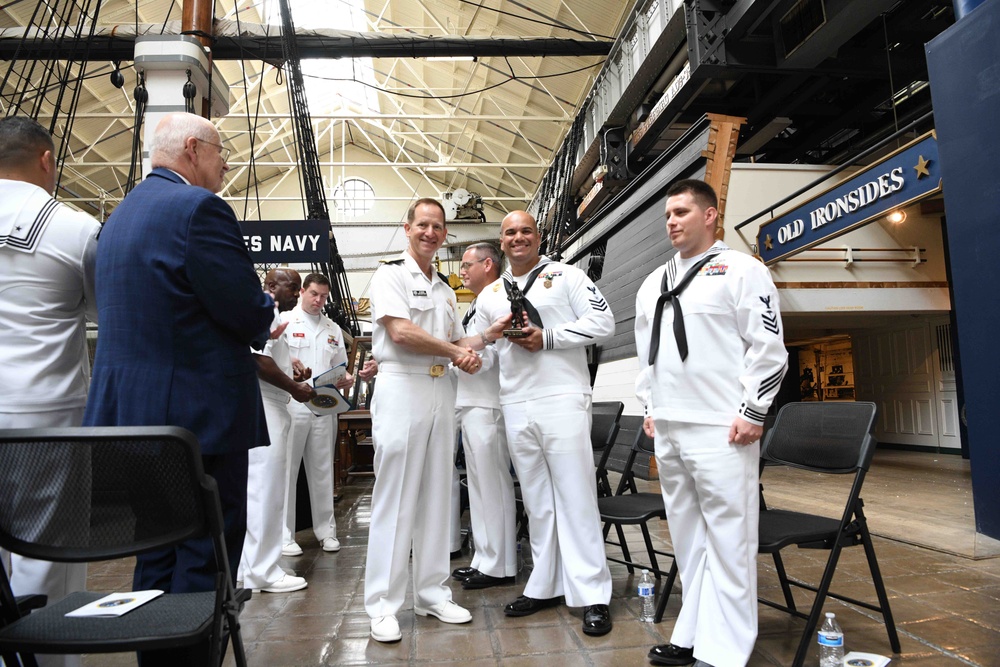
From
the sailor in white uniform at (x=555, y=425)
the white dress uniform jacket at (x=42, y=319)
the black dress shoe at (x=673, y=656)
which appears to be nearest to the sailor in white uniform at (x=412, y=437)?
the sailor in white uniform at (x=555, y=425)

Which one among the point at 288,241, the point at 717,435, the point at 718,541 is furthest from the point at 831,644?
the point at 288,241

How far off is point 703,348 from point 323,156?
24.0 m

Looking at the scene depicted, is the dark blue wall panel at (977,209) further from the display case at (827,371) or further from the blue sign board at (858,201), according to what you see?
the display case at (827,371)

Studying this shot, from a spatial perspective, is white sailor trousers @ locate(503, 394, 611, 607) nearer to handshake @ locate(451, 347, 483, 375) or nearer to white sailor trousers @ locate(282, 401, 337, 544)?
handshake @ locate(451, 347, 483, 375)

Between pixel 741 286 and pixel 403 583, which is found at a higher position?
pixel 741 286

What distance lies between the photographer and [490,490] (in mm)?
3205

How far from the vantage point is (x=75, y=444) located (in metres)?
1.20

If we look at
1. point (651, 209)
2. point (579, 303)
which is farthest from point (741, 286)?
point (651, 209)

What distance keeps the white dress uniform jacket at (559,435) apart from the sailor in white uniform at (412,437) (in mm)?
280

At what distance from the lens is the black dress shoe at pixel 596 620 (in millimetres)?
2516

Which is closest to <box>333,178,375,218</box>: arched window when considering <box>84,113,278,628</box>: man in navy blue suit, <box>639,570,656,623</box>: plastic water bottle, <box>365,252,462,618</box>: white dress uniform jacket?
<box>365,252,462,618</box>: white dress uniform jacket

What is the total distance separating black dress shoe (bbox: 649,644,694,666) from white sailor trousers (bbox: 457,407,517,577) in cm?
118

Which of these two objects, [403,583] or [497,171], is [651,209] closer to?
[403,583]

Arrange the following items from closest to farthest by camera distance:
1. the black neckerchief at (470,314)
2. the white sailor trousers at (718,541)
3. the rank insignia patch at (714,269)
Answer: the white sailor trousers at (718,541) < the rank insignia patch at (714,269) < the black neckerchief at (470,314)
